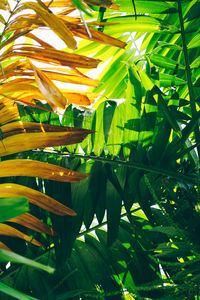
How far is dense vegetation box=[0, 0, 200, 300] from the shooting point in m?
0.53

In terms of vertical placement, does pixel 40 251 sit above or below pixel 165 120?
below

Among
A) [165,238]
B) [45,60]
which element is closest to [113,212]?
[165,238]

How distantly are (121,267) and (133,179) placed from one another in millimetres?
211

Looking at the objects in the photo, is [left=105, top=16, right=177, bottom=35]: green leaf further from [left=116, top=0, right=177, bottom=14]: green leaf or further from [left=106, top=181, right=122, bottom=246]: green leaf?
[left=106, top=181, right=122, bottom=246]: green leaf

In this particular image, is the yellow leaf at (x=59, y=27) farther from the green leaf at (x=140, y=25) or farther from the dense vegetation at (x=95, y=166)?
the green leaf at (x=140, y=25)

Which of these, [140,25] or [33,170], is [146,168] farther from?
[140,25]

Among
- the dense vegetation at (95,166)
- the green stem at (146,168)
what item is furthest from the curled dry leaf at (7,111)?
the green stem at (146,168)

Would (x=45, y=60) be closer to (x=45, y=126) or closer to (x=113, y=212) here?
(x=45, y=126)

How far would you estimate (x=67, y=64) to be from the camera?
53cm

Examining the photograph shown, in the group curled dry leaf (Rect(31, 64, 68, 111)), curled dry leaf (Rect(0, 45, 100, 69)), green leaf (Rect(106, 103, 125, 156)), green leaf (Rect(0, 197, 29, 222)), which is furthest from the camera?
green leaf (Rect(106, 103, 125, 156))

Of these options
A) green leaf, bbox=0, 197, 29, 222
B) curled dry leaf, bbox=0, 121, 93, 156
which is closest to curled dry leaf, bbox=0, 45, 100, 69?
curled dry leaf, bbox=0, 121, 93, 156

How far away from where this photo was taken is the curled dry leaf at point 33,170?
51cm

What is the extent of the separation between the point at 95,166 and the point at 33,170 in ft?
0.57

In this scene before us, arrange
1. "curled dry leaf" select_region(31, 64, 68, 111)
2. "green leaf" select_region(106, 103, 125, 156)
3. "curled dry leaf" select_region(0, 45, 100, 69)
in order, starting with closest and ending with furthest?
"curled dry leaf" select_region(31, 64, 68, 111), "curled dry leaf" select_region(0, 45, 100, 69), "green leaf" select_region(106, 103, 125, 156)
